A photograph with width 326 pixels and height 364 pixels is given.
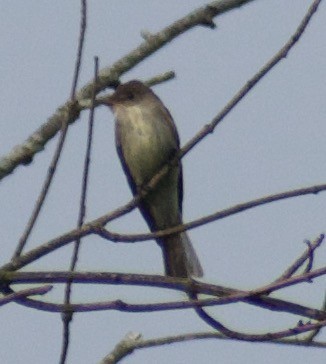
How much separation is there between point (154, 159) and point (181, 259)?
0.66 m

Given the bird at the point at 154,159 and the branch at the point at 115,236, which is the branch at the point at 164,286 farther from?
the bird at the point at 154,159

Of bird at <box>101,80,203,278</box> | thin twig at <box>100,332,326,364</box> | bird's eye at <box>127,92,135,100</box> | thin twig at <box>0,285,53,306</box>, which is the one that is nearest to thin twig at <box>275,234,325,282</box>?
thin twig at <box>100,332,326,364</box>

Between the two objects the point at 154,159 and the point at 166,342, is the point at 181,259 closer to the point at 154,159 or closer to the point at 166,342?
the point at 154,159

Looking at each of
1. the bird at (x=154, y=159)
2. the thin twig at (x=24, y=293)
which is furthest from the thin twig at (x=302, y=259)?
the bird at (x=154, y=159)

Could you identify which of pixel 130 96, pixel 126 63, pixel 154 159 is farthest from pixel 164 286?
pixel 130 96

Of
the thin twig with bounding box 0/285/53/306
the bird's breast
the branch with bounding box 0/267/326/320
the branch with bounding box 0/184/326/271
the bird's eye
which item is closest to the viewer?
the thin twig with bounding box 0/285/53/306

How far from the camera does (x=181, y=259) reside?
6645 mm

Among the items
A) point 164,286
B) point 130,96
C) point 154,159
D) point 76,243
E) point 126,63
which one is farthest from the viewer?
point 130,96

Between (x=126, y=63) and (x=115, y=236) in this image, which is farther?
(x=126, y=63)

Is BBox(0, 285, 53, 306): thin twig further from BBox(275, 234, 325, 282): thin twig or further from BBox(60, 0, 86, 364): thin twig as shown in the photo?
BBox(275, 234, 325, 282): thin twig

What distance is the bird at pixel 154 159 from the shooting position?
21.6ft

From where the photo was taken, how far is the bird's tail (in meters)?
6.61

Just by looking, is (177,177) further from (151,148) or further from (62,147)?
(62,147)

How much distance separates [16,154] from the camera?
4.94 meters
